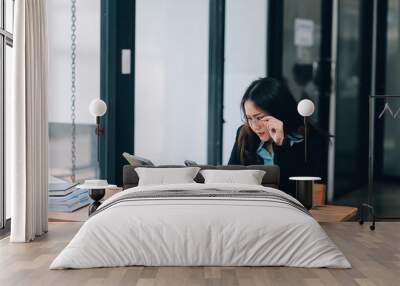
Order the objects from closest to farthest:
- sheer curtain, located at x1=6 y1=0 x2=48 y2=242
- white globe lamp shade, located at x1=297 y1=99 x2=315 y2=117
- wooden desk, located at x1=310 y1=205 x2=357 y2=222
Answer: sheer curtain, located at x1=6 y1=0 x2=48 y2=242, wooden desk, located at x1=310 y1=205 x2=357 y2=222, white globe lamp shade, located at x1=297 y1=99 x2=315 y2=117

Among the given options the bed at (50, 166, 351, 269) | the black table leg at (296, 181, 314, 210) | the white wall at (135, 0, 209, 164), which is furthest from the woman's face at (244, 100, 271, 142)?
the bed at (50, 166, 351, 269)

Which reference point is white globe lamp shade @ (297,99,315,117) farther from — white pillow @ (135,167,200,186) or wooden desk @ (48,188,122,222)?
wooden desk @ (48,188,122,222)

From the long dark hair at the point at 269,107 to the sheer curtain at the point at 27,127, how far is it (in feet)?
8.19

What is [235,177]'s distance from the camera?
6.20m

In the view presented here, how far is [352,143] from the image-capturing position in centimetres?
727

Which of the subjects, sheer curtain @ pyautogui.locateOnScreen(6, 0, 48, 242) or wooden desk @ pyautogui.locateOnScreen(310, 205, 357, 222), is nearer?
sheer curtain @ pyautogui.locateOnScreen(6, 0, 48, 242)

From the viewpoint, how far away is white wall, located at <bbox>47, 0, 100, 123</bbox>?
7188 mm

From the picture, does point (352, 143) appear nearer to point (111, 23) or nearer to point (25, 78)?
point (111, 23)

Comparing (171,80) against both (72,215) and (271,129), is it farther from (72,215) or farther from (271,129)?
(72,215)

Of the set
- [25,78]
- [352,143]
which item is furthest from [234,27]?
[25,78]

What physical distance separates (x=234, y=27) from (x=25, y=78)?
2.76 m

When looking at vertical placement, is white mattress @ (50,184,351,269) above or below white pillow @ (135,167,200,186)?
below

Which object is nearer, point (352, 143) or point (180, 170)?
point (180, 170)

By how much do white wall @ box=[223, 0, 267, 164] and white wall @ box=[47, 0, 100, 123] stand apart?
5.10 feet
